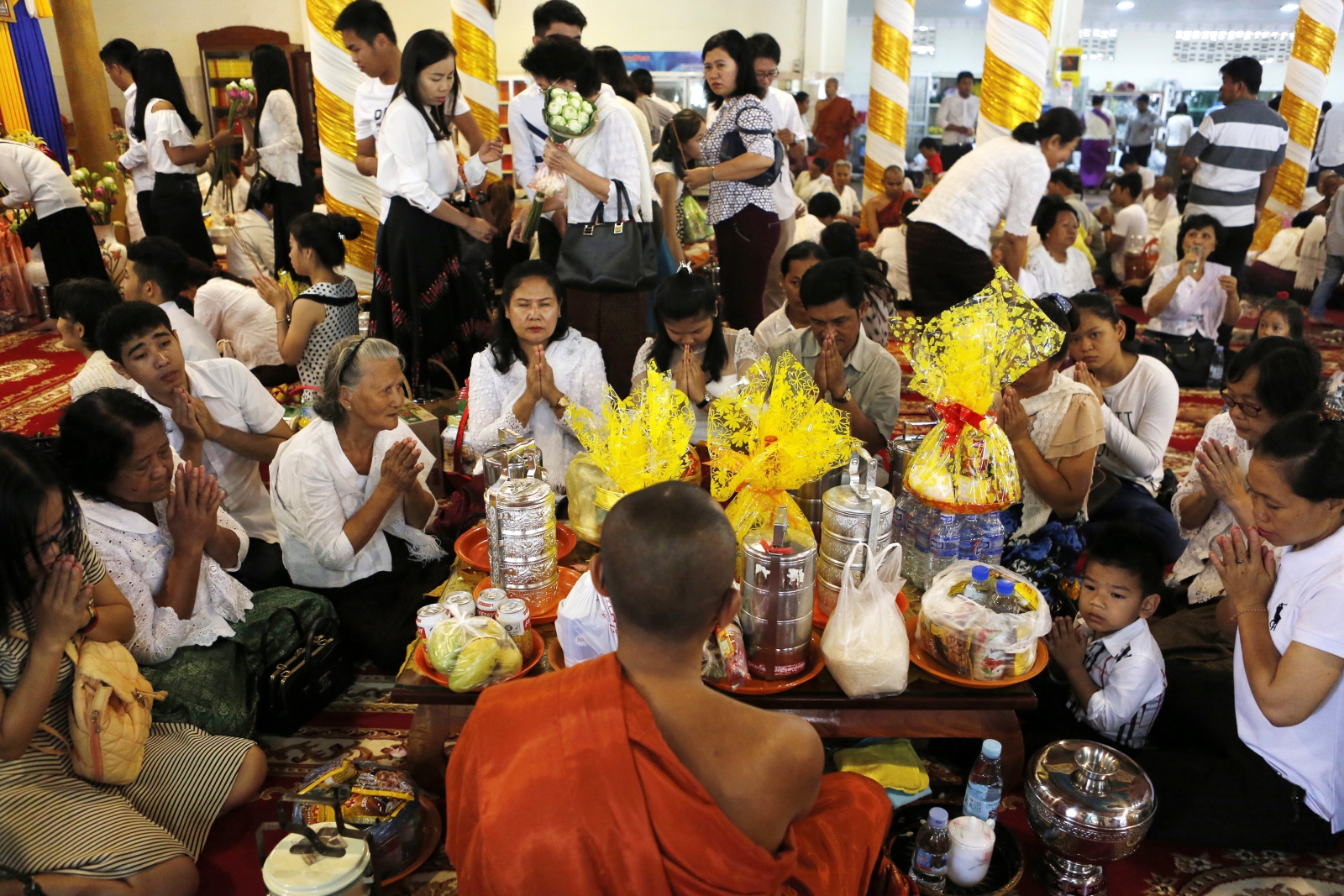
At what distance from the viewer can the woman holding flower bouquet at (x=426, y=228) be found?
4078mm

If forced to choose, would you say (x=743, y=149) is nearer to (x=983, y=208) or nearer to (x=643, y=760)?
(x=983, y=208)

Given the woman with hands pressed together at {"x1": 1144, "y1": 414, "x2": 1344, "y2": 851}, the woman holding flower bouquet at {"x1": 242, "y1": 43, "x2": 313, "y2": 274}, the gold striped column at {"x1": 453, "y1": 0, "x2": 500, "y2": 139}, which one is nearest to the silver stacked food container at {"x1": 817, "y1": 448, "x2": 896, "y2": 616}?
the woman with hands pressed together at {"x1": 1144, "y1": 414, "x2": 1344, "y2": 851}

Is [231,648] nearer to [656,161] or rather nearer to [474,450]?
[474,450]

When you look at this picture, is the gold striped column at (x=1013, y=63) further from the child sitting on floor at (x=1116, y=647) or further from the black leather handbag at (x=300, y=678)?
the black leather handbag at (x=300, y=678)

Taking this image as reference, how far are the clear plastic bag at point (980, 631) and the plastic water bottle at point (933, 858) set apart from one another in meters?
0.31

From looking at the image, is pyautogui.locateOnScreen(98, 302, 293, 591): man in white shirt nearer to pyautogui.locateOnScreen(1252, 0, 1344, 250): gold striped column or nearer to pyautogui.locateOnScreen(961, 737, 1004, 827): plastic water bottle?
pyautogui.locateOnScreen(961, 737, 1004, 827): plastic water bottle

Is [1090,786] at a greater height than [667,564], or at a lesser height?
lesser

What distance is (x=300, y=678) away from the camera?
252cm

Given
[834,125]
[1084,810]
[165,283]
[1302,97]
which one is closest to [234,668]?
[165,283]

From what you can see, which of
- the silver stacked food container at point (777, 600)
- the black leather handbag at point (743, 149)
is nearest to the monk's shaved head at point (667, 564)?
the silver stacked food container at point (777, 600)

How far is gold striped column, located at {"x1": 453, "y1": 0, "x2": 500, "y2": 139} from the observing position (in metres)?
7.60

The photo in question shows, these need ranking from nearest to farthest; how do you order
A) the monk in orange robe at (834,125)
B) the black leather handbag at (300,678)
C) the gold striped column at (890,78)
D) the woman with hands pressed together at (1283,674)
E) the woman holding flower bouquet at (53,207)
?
the woman with hands pressed together at (1283,674)
the black leather handbag at (300,678)
the woman holding flower bouquet at (53,207)
the gold striped column at (890,78)
the monk in orange robe at (834,125)

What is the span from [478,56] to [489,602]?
687 centimetres

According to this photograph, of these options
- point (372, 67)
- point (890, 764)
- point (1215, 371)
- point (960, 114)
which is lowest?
point (1215, 371)
